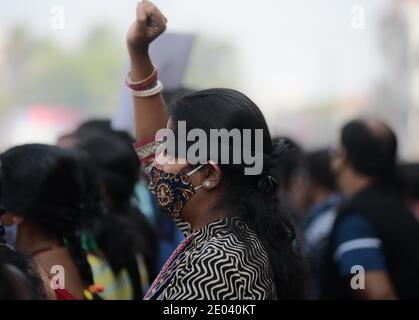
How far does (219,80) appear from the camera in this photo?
48656 millimetres

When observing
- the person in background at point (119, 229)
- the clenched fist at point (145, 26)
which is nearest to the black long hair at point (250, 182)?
the clenched fist at point (145, 26)

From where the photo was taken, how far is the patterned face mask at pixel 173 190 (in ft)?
8.37

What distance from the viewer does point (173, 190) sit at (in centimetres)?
256

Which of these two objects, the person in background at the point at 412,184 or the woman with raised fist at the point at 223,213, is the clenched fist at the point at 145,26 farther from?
the person in background at the point at 412,184

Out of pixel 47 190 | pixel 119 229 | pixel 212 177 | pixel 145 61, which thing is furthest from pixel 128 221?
pixel 212 177

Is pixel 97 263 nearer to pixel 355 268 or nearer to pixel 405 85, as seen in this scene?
pixel 355 268

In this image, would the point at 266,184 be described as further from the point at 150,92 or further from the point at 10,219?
the point at 10,219

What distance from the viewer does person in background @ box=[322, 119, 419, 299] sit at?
3930mm

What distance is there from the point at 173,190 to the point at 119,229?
5.13ft

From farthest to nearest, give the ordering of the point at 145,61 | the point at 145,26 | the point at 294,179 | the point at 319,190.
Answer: the point at 319,190
the point at 294,179
the point at 145,61
the point at 145,26

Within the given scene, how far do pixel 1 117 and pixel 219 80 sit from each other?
41.8 feet

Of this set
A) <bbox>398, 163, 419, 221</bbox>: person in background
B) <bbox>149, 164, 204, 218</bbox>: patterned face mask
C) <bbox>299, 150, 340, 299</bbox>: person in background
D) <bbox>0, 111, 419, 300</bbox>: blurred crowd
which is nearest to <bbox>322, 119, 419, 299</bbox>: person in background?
<bbox>0, 111, 419, 300</bbox>: blurred crowd

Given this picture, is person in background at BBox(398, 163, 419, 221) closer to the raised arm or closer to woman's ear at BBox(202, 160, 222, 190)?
the raised arm
